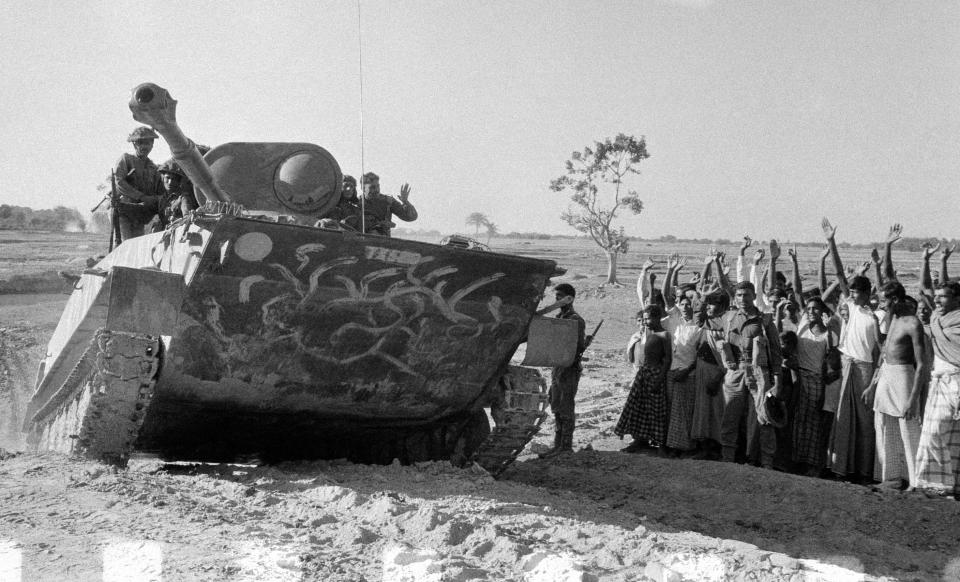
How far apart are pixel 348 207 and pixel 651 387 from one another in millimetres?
2947

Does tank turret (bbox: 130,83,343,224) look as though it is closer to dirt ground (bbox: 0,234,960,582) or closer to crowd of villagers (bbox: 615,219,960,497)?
dirt ground (bbox: 0,234,960,582)

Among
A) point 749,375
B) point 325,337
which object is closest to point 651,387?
point 749,375

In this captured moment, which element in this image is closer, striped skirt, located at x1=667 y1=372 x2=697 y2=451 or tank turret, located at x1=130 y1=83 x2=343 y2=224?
tank turret, located at x1=130 y1=83 x2=343 y2=224

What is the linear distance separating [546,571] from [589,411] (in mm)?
6771

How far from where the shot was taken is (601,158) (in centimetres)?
2845

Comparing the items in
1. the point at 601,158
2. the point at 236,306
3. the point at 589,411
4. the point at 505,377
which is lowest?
the point at 589,411

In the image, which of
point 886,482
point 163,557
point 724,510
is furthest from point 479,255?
point 886,482

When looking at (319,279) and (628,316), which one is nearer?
(319,279)

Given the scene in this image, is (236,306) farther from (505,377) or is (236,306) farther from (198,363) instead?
(505,377)

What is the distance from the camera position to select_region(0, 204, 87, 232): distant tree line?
129ft

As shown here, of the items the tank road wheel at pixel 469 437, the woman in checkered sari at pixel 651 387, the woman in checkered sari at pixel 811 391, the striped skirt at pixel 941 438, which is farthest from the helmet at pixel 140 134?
the striped skirt at pixel 941 438

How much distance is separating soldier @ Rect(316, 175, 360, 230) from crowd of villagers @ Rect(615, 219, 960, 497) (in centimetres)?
264

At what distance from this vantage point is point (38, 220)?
41.8 meters

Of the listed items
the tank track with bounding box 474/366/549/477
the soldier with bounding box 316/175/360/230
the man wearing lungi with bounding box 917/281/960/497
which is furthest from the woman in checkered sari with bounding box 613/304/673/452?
the soldier with bounding box 316/175/360/230
